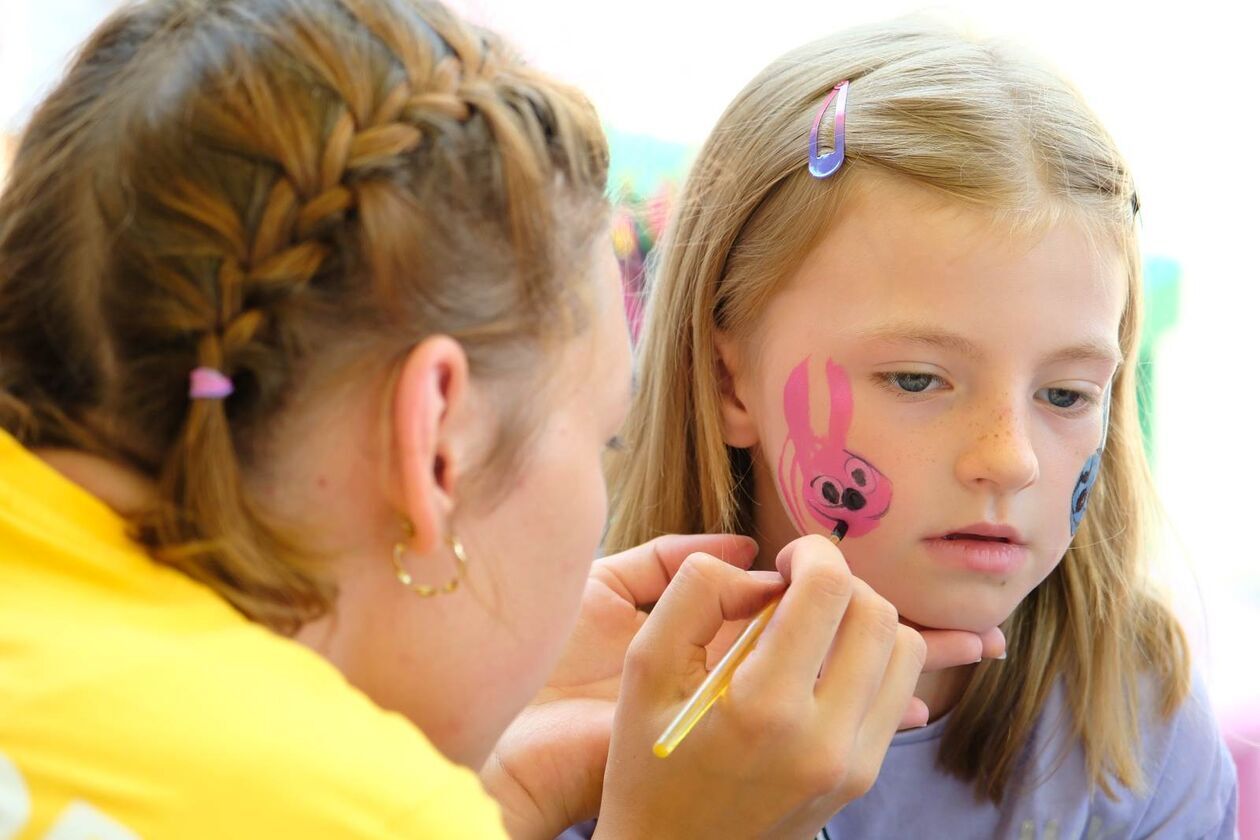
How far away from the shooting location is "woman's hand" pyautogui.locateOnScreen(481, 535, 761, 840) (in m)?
1.02

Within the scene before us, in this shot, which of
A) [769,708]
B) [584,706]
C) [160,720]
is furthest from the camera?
[584,706]

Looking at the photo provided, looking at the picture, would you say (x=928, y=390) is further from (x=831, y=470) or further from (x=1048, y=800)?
(x=1048, y=800)

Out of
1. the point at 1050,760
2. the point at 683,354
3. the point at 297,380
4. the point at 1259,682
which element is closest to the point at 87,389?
the point at 297,380

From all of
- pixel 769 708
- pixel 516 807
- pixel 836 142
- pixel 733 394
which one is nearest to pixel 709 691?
pixel 769 708

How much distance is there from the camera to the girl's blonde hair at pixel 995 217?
1.03 m

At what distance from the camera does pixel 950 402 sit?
995mm

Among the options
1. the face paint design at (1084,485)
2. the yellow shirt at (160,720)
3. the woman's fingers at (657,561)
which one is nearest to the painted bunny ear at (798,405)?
the woman's fingers at (657,561)

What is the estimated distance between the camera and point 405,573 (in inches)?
27.3

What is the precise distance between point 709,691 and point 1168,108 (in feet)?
7.12

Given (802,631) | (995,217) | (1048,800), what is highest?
(995,217)

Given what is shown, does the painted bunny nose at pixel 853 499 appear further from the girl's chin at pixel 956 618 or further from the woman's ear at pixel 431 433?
the woman's ear at pixel 431 433

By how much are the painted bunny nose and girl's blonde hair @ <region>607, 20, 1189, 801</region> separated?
0.15 m

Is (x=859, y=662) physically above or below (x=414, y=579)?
below

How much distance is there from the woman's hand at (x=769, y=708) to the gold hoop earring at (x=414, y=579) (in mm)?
245
